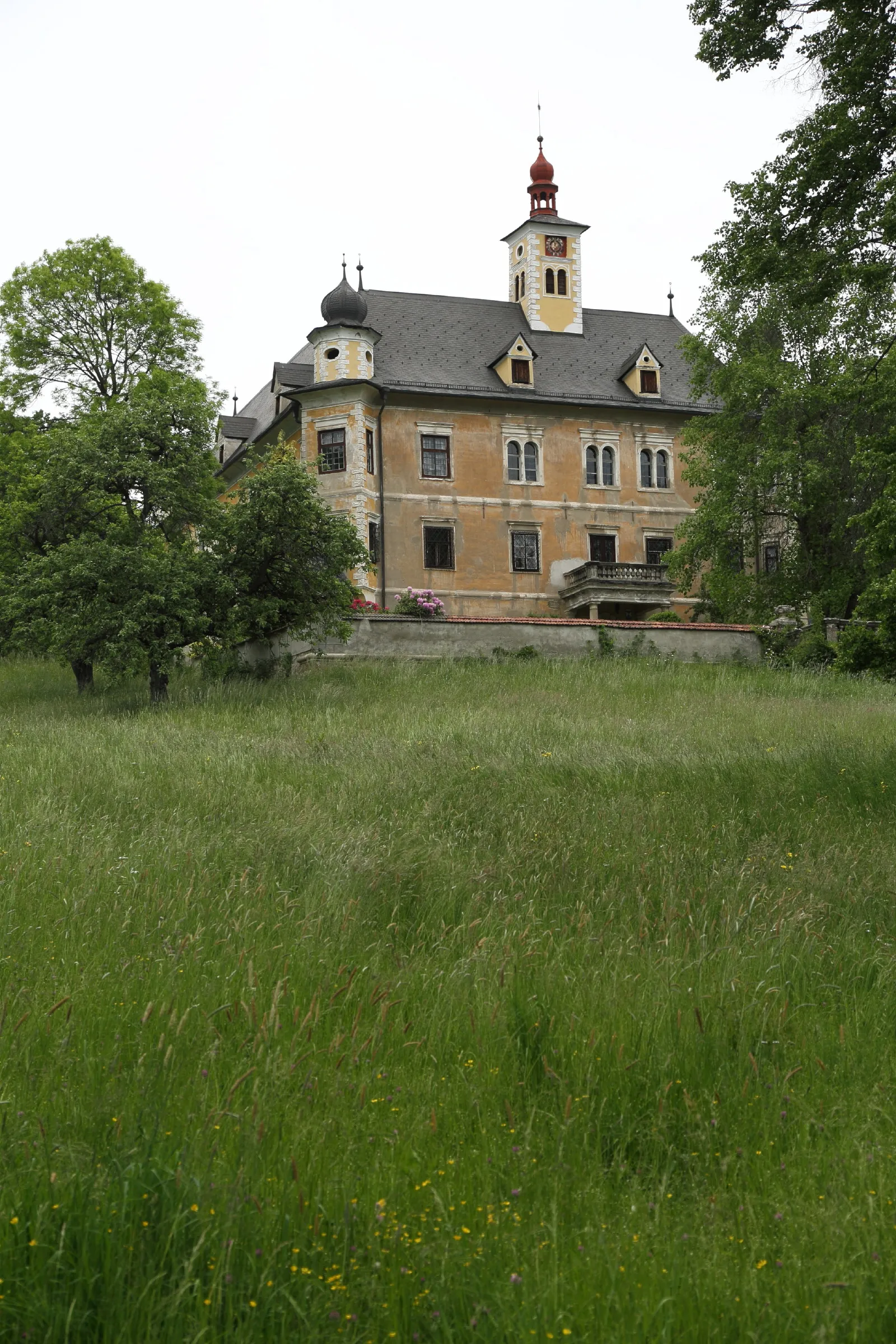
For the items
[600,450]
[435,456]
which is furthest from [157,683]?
[600,450]

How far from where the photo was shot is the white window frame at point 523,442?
1596 inches

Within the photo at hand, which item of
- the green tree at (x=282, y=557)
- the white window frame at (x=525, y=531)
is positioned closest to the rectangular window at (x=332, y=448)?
the white window frame at (x=525, y=531)

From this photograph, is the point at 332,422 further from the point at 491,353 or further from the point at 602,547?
the point at 602,547

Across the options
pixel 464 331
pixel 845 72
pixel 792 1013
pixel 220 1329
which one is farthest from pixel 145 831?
pixel 464 331

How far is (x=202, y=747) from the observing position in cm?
1452

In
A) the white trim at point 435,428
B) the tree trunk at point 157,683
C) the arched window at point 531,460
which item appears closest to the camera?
the tree trunk at point 157,683

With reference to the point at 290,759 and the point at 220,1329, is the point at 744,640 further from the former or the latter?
the point at 220,1329

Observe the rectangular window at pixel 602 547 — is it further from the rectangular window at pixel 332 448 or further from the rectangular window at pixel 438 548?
the rectangular window at pixel 332 448

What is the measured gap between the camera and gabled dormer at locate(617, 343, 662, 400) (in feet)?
138

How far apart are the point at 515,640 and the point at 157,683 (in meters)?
9.98

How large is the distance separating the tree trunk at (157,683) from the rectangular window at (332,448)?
16.5m

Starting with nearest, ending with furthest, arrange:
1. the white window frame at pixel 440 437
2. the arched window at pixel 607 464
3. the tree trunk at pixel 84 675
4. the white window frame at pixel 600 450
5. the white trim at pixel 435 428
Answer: the tree trunk at pixel 84 675 < the white window frame at pixel 440 437 < the white trim at pixel 435 428 < the white window frame at pixel 600 450 < the arched window at pixel 607 464

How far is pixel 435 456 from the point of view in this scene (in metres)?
39.8

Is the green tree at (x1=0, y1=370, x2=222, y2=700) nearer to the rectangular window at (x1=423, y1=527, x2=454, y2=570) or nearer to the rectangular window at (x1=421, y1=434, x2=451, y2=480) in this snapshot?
the rectangular window at (x1=423, y1=527, x2=454, y2=570)
